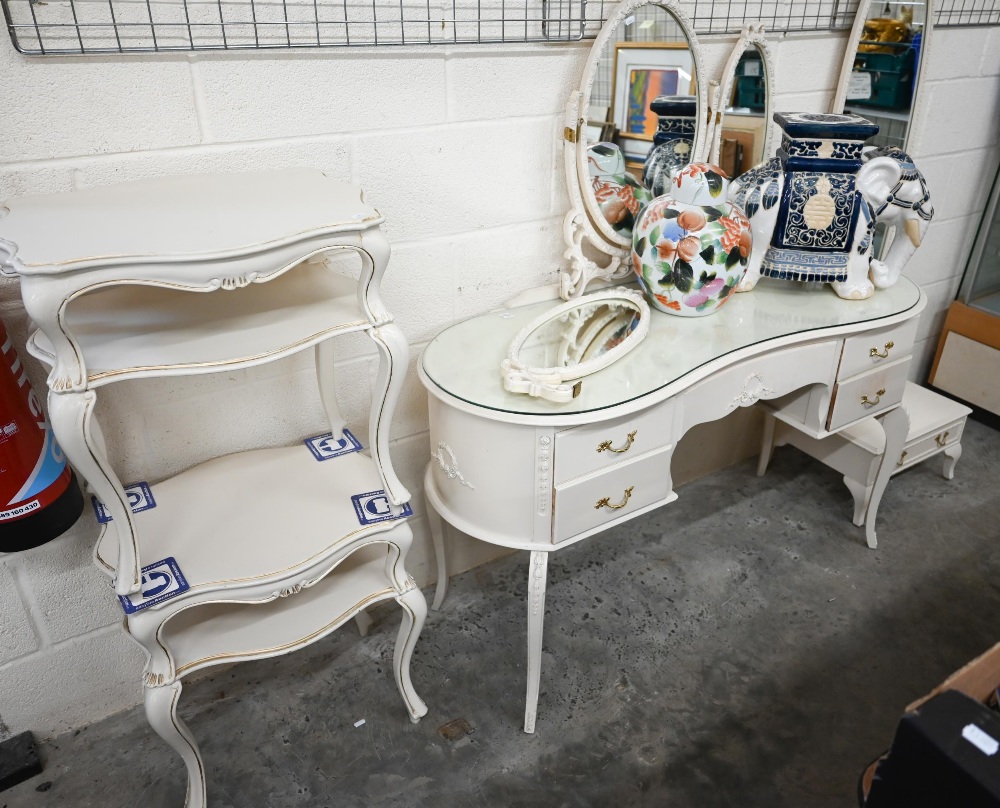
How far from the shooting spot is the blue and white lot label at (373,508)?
136cm

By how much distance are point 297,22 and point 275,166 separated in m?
0.25

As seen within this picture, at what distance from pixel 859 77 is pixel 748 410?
3.38ft

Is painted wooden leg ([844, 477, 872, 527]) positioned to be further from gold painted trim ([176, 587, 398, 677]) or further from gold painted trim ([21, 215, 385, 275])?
gold painted trim ([21, 215, 385, 275])

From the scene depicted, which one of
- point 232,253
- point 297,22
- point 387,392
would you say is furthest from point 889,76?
point 232,253

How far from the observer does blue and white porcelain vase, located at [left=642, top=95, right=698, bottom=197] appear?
1763 mm

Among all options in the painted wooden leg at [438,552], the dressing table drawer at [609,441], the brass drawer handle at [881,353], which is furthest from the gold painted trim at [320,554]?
the brass drawer handle at [881,353]

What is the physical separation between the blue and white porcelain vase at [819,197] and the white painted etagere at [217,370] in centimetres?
103

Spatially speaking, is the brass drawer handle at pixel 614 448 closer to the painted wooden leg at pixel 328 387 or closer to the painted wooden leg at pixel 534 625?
the painted wooden leg at pixel 534 625

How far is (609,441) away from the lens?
1.42 metres

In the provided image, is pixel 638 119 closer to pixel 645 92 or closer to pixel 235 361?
pixel 645 92

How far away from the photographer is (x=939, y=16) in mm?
2146

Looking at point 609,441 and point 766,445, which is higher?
point 609,441

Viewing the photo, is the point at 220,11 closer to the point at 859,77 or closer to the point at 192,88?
the point at 192,88

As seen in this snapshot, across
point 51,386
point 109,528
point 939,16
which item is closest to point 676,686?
point 109,528
